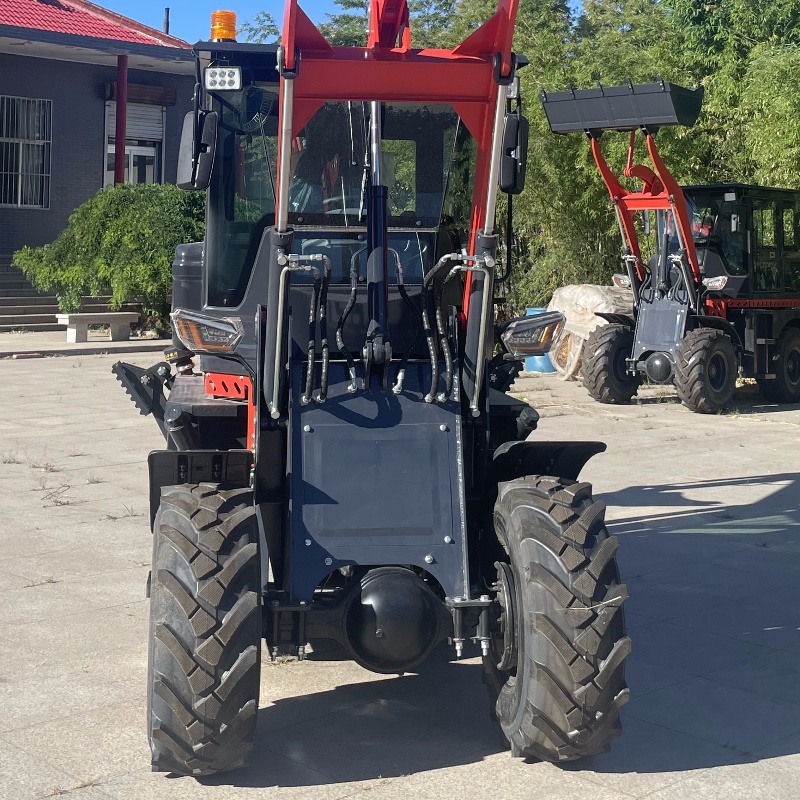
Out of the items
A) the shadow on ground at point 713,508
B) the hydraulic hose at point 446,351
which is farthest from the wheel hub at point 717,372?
the hydraulic hose at point 446,351

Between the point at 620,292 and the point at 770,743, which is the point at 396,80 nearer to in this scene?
the point at 770,743

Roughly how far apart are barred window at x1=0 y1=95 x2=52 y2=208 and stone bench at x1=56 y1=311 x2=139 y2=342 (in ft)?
17.0

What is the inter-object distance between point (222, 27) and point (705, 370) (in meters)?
9.47

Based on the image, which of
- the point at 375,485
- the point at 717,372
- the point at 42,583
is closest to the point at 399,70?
the point at 375,485

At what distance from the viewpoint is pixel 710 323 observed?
46.8 ft

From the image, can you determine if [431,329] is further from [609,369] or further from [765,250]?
[765,250]

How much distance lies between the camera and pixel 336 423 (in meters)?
4.48

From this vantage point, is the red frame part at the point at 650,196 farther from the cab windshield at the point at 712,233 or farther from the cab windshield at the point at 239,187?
the cab windshield at the point at 239,187

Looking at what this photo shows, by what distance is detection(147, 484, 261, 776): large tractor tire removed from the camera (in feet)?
12.6

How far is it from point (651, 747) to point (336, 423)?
1.66 m

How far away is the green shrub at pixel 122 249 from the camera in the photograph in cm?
2092

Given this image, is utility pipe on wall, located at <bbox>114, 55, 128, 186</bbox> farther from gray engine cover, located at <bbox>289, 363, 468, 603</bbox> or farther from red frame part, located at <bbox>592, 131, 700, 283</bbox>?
gray engine cover, located at <bbox>289, 363, 468, 603</bbox>

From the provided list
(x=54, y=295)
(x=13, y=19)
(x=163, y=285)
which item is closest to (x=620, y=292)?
(x=163, y=285)

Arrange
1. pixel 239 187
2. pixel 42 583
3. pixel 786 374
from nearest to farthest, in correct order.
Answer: pixel 239 187 → pixel 42 583 → pixel 786 374
